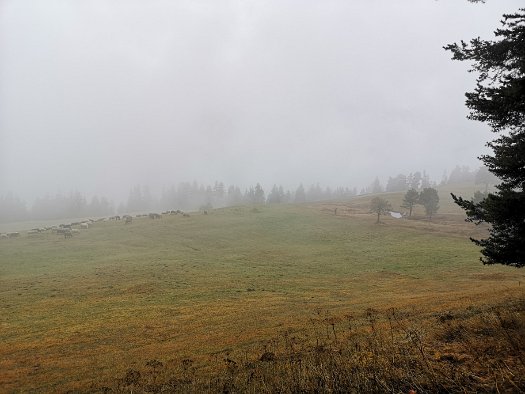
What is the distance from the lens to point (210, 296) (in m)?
32.7

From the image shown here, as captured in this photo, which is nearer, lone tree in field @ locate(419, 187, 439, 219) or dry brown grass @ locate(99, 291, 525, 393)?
dry brown grass @ locate(99, 291, 525, 393)

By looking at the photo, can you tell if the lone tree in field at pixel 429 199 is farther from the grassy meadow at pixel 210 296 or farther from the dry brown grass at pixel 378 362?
the dry brown grass at pixel 378 362

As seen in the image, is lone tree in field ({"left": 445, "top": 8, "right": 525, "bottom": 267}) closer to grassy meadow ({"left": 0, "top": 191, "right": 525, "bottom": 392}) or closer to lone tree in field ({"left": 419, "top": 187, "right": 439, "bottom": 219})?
grassy meadow ({"left": 0, "top": 191, "right": 525, "bottom": 392})

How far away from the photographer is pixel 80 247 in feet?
212

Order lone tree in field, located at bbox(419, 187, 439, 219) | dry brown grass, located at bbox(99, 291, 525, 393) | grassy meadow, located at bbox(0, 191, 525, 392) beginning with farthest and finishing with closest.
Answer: lone tree in field, located at bbox(419, 187, 439, 219) < grassy meadow, located at bbox(0, 191, 525, 392) < dry brown grass, located at bbox(99, 291, 525, 393)

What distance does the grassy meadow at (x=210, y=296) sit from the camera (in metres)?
15.2

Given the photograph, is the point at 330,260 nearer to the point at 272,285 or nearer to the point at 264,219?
the point at 272,285

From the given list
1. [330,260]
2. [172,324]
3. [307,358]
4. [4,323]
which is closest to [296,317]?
[172,324]

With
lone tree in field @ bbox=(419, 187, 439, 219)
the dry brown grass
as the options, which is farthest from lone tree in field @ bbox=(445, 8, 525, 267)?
lone tree in field @ bbox=(419, 187, 439, 219)

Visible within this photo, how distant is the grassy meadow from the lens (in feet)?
50.0

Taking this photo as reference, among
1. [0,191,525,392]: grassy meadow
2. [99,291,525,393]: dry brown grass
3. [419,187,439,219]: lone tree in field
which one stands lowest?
[0,191,525,392]: grassy meadow

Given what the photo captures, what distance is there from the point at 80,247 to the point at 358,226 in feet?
211

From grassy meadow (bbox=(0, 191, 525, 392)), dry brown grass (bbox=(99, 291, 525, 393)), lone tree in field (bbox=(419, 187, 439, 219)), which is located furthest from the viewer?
lone tree in field (bbox=(419, 187, 439, 219))

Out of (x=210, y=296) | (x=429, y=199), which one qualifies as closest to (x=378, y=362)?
(x=210, y=296)
